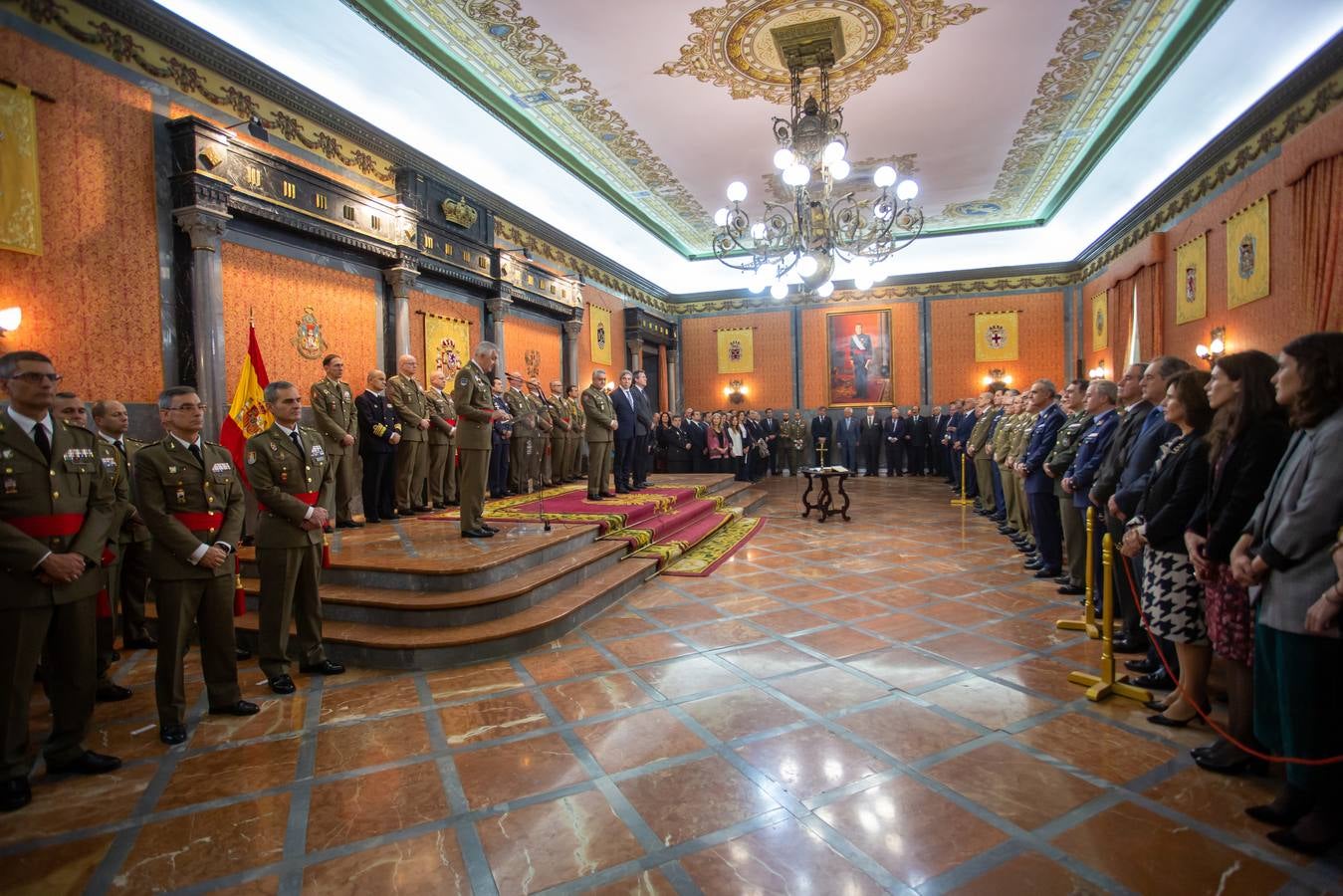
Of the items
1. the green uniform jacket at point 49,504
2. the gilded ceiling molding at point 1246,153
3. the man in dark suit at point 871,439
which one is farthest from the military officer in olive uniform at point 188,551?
the man in dark suit at point 871,439

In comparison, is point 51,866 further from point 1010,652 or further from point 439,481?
point 439,481

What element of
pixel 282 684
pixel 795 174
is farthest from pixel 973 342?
pixel 282 684

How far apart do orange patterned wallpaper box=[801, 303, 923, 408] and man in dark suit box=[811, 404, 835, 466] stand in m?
0.66

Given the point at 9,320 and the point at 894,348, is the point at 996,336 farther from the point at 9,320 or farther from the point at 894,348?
the point at 9,320

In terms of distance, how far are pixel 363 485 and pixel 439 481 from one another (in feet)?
3.62

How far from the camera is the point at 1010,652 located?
3.64 metres

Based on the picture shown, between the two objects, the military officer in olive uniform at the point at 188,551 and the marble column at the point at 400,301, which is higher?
the marble column at the point at 400,301

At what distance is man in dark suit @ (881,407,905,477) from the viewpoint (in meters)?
14.8

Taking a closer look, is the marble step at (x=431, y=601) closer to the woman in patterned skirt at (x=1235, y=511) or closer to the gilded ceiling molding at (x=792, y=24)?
the woman in patterned skirt at (x=1235, y=511)

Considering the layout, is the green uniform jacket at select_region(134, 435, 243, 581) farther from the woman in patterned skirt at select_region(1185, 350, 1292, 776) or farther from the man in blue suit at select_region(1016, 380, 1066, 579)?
the man in blue suit at select_region(1016, 380, 1066, 579)

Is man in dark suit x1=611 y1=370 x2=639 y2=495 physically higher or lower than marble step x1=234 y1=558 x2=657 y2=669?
higher

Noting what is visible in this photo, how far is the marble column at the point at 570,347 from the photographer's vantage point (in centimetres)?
1128

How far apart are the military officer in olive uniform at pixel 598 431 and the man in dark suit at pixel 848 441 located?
9.28 meters

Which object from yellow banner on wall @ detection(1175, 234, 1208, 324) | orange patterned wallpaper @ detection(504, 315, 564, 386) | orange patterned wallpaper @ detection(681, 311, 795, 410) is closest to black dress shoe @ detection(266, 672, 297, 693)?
orange patterned wallpaper @ detection(504, 315, 564, 386)
